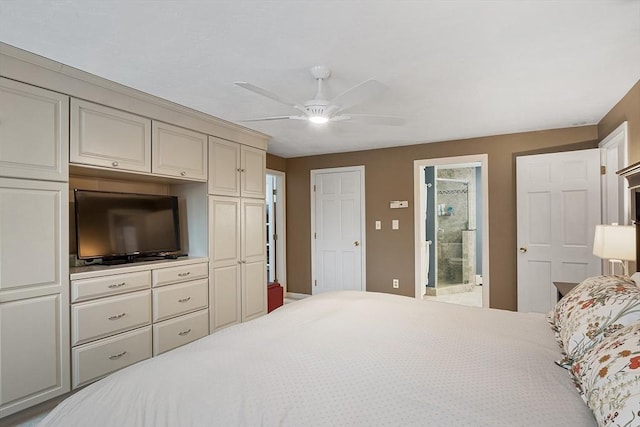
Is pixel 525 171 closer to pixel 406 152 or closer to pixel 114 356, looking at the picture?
pixel 406 152

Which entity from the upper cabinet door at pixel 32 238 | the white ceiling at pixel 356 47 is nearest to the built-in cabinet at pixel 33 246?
the upper cabinet door at pixel 32 238

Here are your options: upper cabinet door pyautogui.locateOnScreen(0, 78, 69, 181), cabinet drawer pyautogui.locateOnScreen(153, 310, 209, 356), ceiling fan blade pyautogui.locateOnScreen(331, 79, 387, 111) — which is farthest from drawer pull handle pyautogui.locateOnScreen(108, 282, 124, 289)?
ceiling fan blade pyautogui.locateOnScreen(331, 79, 387, 111)

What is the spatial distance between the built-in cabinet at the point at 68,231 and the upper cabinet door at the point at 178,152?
1cm

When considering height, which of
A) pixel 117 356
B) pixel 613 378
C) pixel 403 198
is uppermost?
pixel 403 198

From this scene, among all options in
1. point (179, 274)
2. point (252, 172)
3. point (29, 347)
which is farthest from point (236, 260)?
point (29, 347)

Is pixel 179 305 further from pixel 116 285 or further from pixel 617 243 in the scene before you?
pixel 617 243

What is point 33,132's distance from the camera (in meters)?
2.24

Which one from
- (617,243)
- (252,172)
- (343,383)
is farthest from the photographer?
(252,172)

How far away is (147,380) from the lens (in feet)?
4.18

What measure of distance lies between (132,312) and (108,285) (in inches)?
12.5

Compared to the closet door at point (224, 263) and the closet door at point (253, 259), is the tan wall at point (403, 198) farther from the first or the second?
the closet door at point (224, 263)

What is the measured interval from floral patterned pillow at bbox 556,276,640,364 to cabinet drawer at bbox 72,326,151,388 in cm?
293

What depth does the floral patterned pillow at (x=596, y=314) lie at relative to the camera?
1313mm

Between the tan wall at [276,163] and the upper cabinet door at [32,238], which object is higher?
the tan wall at [276,163]
